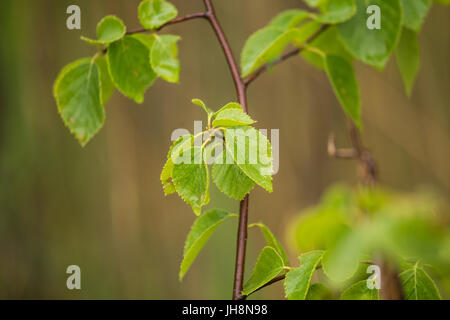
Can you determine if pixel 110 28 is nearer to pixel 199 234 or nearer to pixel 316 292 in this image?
pixel 199 234

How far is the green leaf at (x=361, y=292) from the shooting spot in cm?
41

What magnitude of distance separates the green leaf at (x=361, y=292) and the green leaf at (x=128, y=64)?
29 centimetres

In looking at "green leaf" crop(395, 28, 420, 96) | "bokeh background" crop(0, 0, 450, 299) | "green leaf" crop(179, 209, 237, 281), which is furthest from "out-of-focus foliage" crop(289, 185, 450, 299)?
"bokeh background" crop(0, 0, 450, 299)

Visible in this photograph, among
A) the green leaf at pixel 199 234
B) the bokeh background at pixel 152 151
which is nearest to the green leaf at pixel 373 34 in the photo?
the green leaf at pixel 199 234

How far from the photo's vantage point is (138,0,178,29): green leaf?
0.44 meters

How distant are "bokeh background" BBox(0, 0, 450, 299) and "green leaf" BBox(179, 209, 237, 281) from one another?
1.10 m

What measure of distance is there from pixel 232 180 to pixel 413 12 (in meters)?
0.32

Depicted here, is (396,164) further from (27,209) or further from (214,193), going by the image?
(27,209)

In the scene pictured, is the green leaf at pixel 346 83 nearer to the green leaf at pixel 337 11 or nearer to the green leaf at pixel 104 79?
the green leaf at pixel 337 11

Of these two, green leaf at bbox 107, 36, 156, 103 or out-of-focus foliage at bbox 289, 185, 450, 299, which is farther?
green leaf at bbox 107, 36, 156, 103

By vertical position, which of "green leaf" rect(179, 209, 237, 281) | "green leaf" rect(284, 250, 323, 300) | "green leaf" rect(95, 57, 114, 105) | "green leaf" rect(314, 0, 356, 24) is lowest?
"green leaf" rect(284, 250, 323, 300)

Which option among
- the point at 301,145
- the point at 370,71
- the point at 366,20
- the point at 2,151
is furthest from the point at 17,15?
the point at 366,20

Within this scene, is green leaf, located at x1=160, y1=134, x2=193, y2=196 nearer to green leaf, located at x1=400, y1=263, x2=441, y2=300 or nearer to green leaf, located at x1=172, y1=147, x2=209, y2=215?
green leaf, located at x1=172, y1=147, x2=209, y2=215

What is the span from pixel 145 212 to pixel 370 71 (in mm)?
1021
